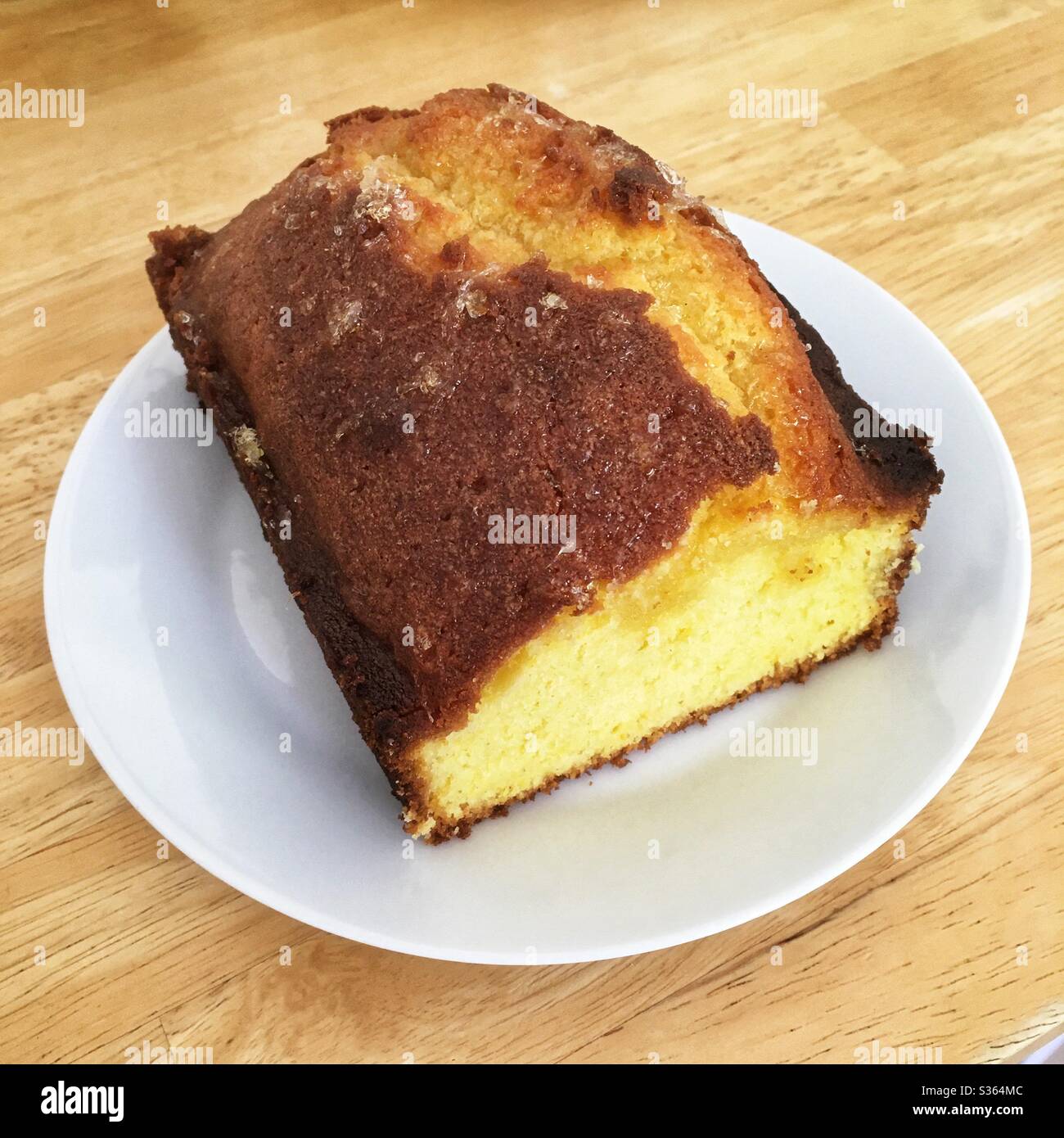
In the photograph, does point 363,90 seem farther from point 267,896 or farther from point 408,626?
point 267,896

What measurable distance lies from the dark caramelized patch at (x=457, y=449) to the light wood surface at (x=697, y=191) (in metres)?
0.53

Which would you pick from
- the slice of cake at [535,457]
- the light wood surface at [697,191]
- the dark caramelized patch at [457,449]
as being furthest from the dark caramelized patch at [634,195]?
the light wood surface at [697,191]

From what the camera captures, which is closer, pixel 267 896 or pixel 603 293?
pixel 267 896

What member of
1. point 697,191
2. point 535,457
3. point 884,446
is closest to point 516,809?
point 535,457

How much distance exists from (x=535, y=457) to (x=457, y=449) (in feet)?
0.49

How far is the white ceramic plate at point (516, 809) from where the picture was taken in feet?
6.40

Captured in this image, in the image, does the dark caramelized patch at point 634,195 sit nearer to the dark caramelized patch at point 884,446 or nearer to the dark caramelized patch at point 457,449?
the dark caramelized patch at point 457,449

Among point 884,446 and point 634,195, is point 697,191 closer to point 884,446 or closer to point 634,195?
point 634,195

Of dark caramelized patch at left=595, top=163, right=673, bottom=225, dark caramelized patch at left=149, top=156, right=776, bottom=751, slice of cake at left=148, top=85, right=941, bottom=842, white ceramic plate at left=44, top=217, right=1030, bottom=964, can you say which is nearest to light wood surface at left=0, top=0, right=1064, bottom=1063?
white ceramic plate at left=44, top=217, right=1030, bottom=964

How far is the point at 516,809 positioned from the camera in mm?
2201

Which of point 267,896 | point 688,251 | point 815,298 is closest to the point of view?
point 267,896

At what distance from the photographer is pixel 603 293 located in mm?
2154
